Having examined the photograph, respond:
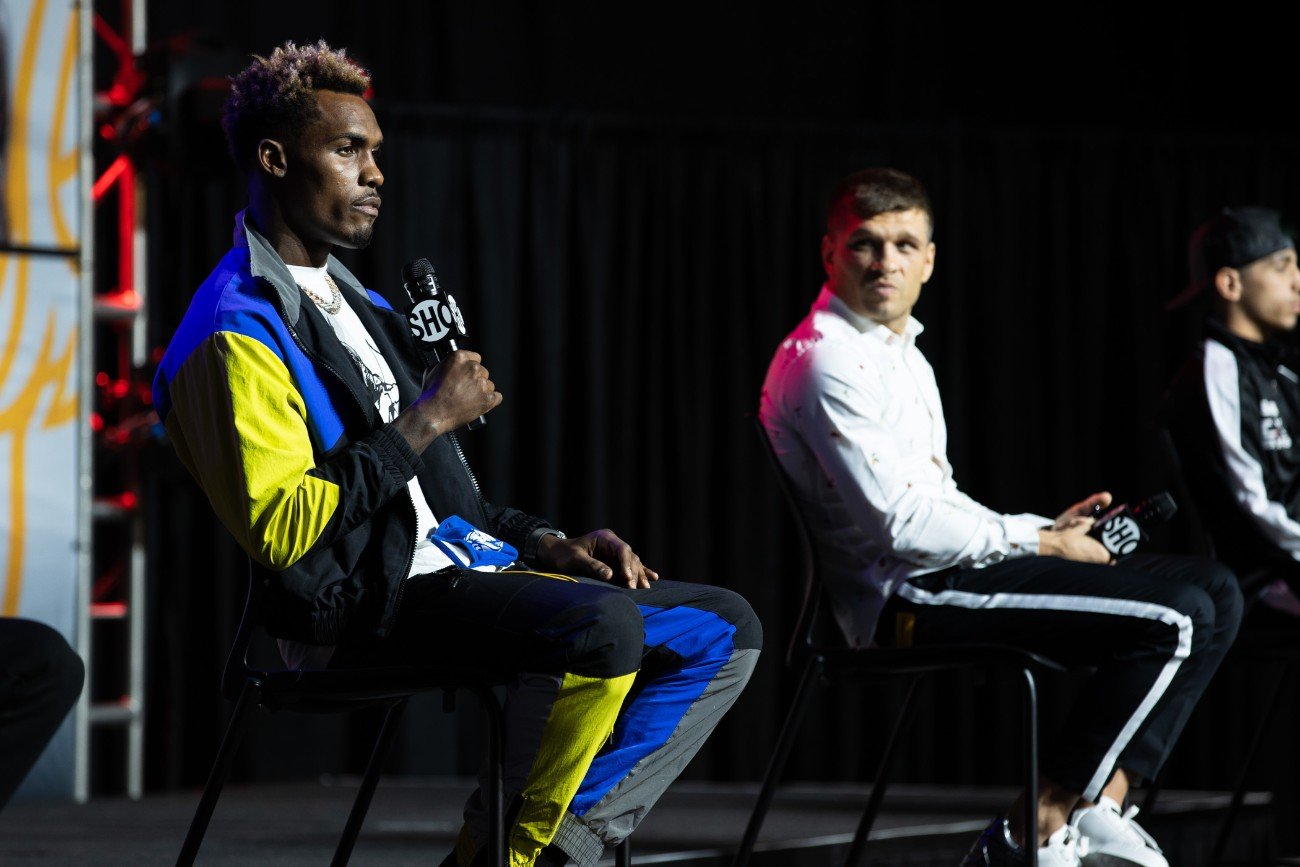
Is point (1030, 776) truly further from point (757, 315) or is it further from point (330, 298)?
point (757, 315)

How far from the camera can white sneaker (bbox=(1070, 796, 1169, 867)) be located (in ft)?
7.66

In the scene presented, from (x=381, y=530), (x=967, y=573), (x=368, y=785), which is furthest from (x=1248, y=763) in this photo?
(x=381, y=530)

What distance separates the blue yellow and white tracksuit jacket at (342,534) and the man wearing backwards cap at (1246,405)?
133cm

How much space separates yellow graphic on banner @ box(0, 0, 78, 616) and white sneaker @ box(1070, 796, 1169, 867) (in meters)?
2.62

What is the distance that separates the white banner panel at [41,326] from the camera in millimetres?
3926

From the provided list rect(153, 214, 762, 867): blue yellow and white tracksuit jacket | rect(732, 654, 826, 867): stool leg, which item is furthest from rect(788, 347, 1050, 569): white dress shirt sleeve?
rect(153, 214, 762, 867): blue yellow and white tracksuit jacket

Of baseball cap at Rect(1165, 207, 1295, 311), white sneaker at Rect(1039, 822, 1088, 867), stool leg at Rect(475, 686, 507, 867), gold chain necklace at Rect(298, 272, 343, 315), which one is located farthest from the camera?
baseball cap at Rect(1165, 207, 1295, 311)

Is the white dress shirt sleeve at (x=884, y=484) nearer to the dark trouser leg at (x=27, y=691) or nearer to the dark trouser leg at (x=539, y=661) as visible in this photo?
the dark trouser leg at (x=539, y=661)

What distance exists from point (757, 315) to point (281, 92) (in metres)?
2.80

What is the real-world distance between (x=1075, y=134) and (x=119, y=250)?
8.81ft

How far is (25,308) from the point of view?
398 centimetres

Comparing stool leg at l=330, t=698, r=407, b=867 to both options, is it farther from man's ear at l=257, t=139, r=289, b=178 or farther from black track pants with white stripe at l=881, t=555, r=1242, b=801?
black track pants with white stripe at l=881, t=555, r=1242, b=801

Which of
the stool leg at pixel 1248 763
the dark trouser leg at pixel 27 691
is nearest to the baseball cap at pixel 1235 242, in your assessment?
the stool leg at pixel 1248 763

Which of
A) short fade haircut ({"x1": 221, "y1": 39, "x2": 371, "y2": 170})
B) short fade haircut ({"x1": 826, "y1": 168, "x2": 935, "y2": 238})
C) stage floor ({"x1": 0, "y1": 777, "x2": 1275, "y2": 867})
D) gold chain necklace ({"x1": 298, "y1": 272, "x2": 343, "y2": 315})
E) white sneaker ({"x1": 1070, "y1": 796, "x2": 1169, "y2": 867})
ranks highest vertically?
short fade haircut ({"x1": 221, "y1": 39, "x2": 371, "y2": 170})
